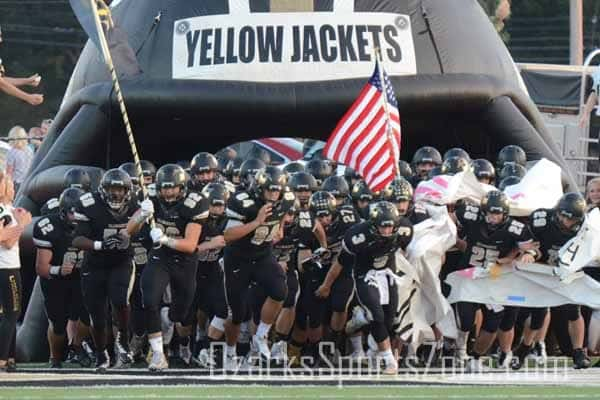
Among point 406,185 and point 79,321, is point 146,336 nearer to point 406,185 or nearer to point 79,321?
point 79,321

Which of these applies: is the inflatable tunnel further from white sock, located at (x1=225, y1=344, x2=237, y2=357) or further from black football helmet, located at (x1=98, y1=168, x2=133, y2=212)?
white sock, located at (x1=225, y1=344, x2=237, y2=357)

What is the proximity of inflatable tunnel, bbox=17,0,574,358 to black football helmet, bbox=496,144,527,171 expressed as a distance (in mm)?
1050

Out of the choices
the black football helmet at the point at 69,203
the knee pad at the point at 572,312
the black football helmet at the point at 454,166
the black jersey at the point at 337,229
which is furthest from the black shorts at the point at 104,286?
the knee pad at the point at 572,312

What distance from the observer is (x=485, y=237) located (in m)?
14.1

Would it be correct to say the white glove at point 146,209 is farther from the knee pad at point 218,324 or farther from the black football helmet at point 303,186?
the black football helmet at point 303,186

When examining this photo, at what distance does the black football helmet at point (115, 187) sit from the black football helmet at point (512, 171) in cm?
354

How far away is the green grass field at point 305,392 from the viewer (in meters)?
10.8

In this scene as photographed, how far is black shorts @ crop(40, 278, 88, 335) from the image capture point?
47.1 feet

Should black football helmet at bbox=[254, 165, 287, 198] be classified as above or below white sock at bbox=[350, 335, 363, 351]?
above

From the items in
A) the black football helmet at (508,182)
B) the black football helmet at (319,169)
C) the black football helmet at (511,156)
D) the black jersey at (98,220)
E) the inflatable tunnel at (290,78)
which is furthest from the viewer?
the inflatable tunnel at (290,78)

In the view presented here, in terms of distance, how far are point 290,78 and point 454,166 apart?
10.8 ft

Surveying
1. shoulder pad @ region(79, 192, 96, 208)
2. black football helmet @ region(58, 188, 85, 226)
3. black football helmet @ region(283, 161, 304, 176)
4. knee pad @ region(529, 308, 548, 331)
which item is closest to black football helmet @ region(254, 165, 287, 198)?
shoulder pad @ region(79, 192, 96, 208)

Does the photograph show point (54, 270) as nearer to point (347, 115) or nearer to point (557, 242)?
point (347, 115)

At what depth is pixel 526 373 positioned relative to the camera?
13.3 m
